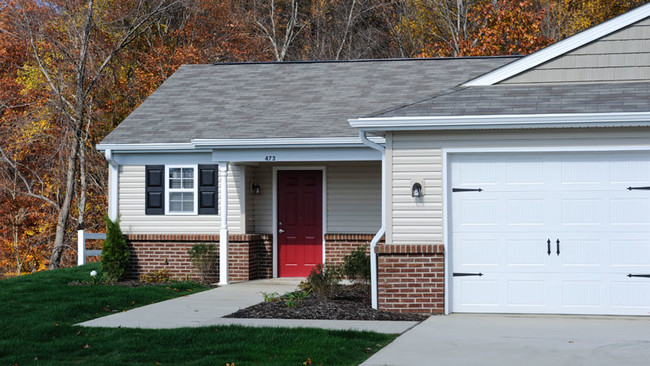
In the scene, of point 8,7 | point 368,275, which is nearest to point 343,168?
point 368,275

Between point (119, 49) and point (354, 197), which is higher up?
point (119, 49)

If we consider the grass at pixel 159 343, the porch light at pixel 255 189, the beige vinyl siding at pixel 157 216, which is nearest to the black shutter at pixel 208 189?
the beige vinyl siding at pixel 157 216

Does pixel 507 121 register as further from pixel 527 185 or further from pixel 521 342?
pixel 521 342

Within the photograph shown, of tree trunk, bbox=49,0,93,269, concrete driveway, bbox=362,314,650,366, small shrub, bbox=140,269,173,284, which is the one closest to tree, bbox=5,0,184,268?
tree trunk, bbox=49,0,93,269

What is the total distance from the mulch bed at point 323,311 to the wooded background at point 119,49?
15.4 m

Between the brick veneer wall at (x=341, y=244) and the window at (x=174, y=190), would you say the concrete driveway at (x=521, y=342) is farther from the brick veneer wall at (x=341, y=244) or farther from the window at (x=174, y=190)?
the window at (x=174, y=190)

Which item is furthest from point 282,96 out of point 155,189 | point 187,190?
point 155,189

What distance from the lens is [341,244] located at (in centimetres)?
1827

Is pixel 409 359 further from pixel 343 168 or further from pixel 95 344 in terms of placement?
pixel 343 168

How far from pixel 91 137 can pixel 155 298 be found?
17.7 m

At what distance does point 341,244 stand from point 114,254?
455cm

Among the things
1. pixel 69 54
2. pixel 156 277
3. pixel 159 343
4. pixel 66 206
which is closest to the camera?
pixel 159 343

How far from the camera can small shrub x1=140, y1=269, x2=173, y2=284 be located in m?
17.9

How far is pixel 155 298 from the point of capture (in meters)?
14.9
